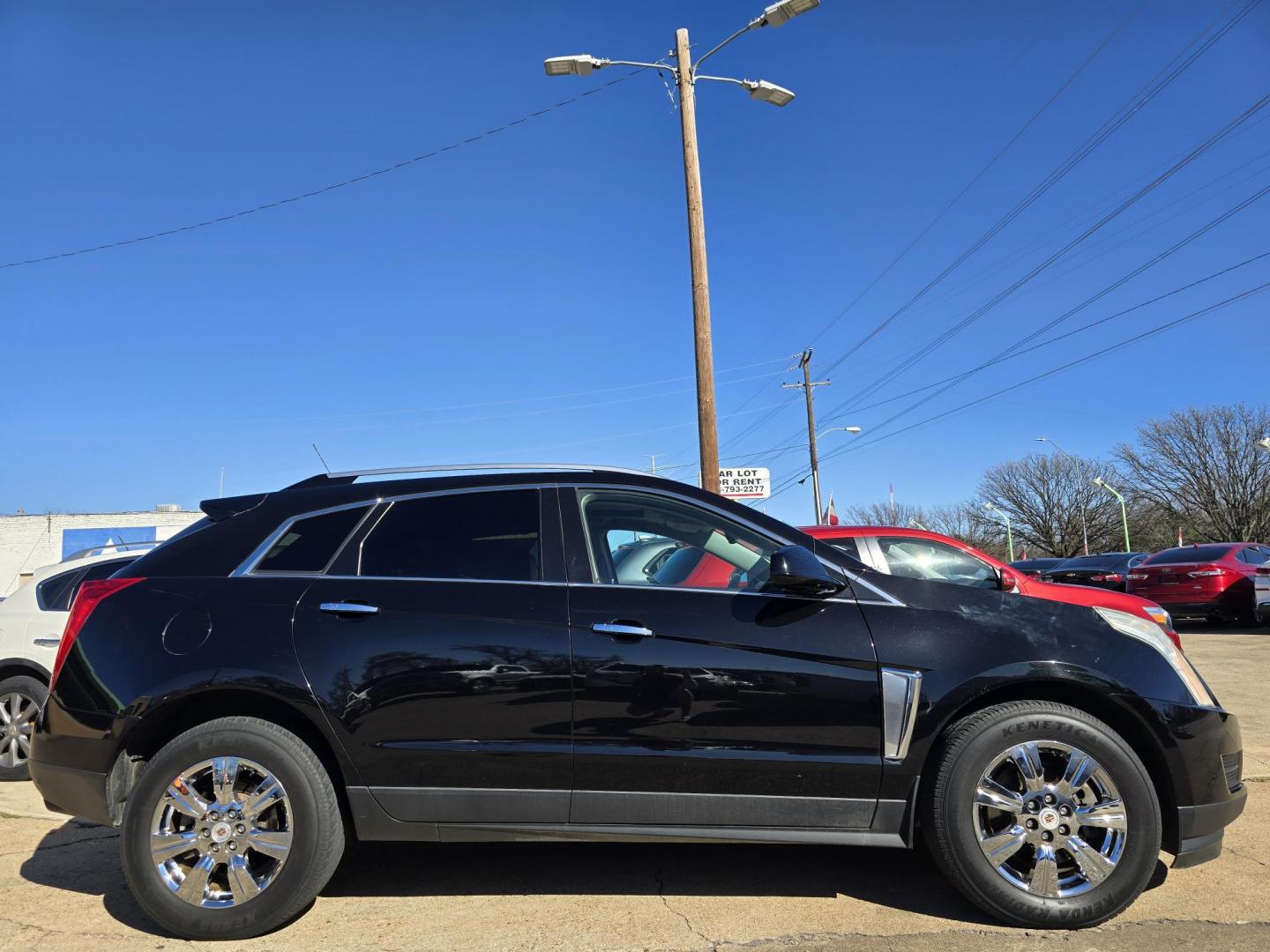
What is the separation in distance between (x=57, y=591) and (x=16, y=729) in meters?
0.98

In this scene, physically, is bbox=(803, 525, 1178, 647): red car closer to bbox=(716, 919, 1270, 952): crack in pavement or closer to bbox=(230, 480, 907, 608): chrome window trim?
bbox=(230, 480, 907, 608): chrome window trim

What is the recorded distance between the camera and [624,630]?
3.41 metres

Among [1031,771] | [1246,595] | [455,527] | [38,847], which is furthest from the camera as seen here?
[1246,595]

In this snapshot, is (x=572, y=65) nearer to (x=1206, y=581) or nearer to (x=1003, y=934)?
(x=1003, y=934)

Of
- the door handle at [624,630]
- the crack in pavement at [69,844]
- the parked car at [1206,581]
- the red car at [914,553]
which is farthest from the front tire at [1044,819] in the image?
the parked car at [1206,581]

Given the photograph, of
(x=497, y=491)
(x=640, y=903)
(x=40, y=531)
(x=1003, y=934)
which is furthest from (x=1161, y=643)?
(x=40, y=531)

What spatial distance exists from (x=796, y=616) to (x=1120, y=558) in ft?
62.8

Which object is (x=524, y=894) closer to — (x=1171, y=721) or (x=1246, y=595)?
(x=1171, y=721)

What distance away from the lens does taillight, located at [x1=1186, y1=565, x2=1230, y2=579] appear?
15008mm

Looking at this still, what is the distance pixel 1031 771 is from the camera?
3.34 metres

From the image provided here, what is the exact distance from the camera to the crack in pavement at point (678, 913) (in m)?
3.25

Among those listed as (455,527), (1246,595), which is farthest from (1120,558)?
(455,527)

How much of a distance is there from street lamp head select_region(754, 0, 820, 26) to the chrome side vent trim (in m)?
8.95

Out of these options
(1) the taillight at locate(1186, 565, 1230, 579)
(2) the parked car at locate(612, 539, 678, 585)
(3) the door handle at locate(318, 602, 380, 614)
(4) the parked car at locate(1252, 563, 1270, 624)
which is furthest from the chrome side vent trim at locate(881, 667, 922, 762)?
(1) the taillight at locate(1186, 565, 1230, 579)
